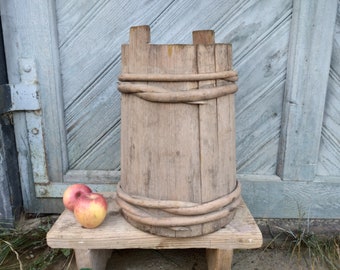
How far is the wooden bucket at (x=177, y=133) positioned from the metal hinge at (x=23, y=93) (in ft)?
2.78

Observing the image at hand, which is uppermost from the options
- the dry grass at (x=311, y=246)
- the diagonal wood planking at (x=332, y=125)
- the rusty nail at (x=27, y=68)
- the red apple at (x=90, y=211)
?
Result: the rusty nail at (x=27, y=68)

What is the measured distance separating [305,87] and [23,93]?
1.66 metres

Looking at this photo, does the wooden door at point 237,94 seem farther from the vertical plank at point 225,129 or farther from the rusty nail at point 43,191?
the vertical plank at point 225,129

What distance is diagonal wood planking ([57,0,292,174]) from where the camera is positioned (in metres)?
1.70

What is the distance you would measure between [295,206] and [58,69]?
170 centimetres

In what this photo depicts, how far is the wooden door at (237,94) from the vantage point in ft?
5.55

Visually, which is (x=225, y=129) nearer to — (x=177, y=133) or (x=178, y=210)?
(x=177, y=133)

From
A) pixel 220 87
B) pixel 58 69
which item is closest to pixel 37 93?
pixel 58 69

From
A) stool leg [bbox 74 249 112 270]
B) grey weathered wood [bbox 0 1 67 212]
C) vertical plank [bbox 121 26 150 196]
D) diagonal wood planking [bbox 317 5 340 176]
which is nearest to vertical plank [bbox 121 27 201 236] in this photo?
vertical plank [bbox 121 26 150 196]

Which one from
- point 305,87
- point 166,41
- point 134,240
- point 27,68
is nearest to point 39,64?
point 27,68

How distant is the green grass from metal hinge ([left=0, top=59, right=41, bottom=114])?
2.40ft

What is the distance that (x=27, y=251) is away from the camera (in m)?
1.72

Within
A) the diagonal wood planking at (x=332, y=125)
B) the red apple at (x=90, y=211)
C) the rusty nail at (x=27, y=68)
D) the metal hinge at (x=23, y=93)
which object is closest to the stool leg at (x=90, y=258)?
the red apple at (x=90, y=211)

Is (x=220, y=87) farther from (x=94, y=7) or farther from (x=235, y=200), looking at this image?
(x=94, y=7)
